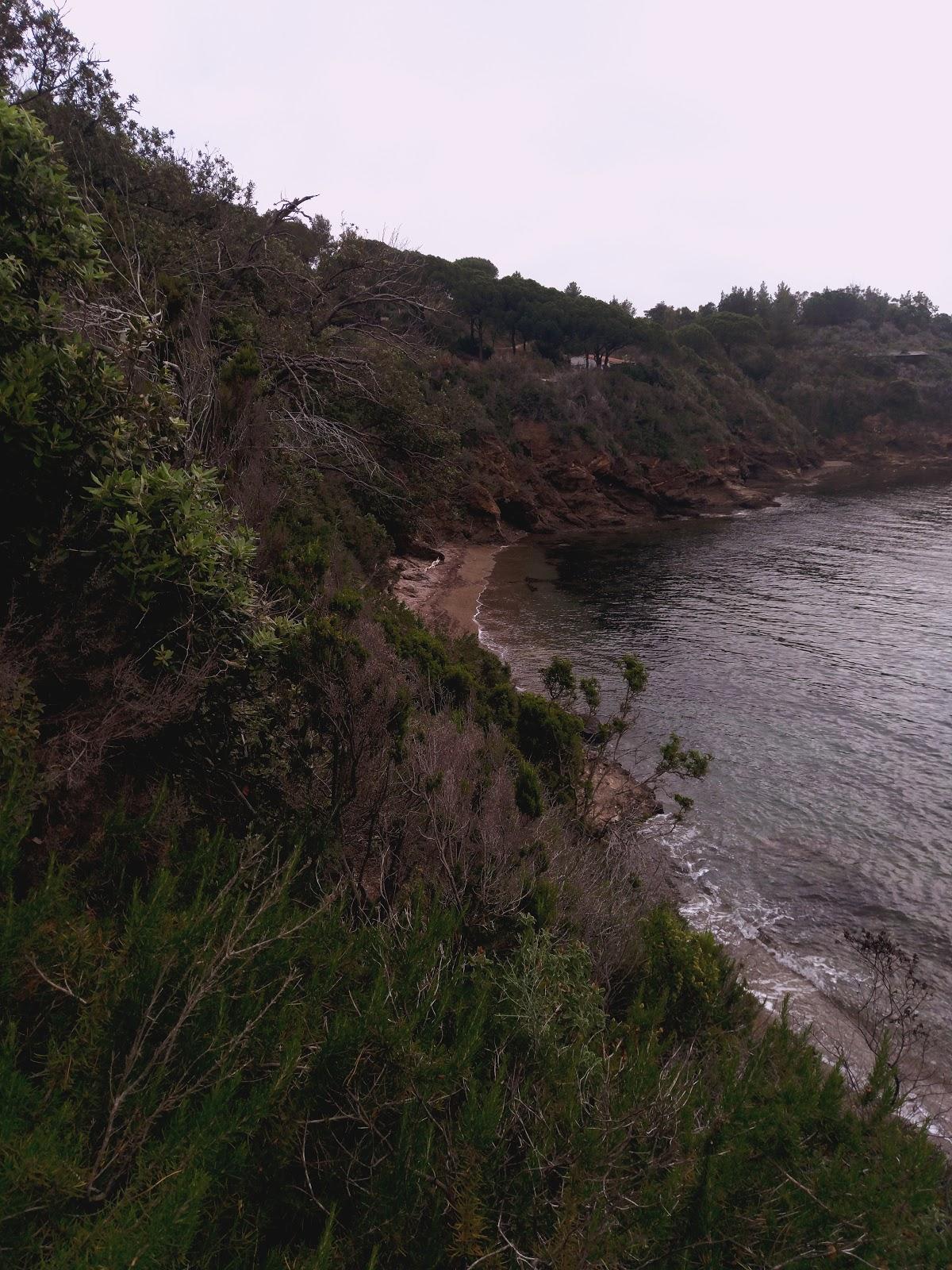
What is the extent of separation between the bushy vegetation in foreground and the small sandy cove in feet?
37.8

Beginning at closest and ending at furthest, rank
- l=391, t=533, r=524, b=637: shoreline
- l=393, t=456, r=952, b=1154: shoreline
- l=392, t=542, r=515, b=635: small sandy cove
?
1. l=393, t=456, r=952, b=1154: shoreline
2. l=391, t=533, r=524, b=637: shoreline
3. l=392, t=542, r=515, b=635: small sandy cove

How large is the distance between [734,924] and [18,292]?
32.5 feet

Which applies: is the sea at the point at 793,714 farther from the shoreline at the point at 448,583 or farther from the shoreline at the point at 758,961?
the shoreline at the point at 448,583

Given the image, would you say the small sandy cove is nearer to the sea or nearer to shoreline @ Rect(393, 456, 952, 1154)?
shoreline @ Rect(393, 456, 952, 1154)

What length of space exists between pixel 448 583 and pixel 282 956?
73.6ft

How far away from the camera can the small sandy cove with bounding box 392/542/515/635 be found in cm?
2091

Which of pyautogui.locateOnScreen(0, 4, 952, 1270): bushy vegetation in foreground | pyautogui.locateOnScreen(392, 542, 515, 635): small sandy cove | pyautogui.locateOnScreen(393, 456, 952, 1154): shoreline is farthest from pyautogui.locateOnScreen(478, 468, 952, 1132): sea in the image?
pyautogui.locateOnScreen(0, 4, 952, 1270): bushy vegetation in foreground

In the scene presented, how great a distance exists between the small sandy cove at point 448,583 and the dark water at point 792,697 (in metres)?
0.71

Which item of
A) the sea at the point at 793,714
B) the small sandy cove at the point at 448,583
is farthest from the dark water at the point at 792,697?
the small sandy cove at the point at 448,583

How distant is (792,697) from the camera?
53.9 feet

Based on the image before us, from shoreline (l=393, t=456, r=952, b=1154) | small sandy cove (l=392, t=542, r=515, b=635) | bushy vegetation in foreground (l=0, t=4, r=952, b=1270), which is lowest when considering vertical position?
shoreline (l=393, t=456, r=952, b=1154)

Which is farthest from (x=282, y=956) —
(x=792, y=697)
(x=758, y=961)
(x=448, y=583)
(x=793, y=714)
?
(x=448, y=583)

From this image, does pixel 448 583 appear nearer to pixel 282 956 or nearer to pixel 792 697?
pixel 792 697

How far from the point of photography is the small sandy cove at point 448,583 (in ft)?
→ 68.6
